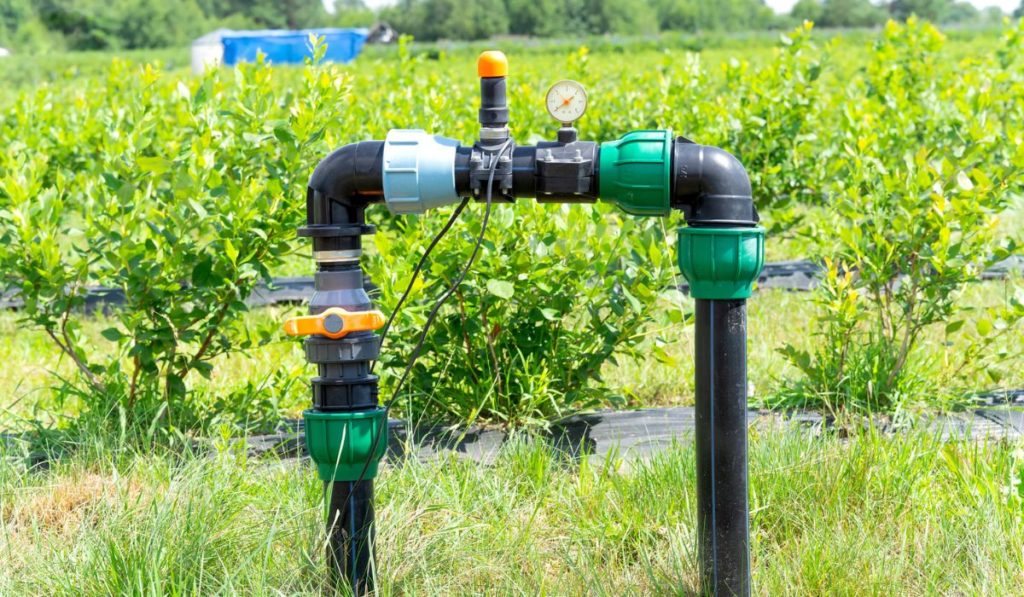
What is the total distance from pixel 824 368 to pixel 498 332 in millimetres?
1074

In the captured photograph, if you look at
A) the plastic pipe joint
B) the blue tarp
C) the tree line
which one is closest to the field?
the plastic pipe joint

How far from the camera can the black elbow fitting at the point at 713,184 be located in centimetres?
188

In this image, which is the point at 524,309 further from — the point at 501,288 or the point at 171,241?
the point at 171,241

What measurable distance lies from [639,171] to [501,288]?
41.3 inches

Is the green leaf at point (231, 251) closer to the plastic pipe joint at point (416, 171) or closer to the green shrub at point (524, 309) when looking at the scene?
the green shrub at point (524, 309)

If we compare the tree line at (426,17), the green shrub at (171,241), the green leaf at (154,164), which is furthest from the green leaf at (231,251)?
the tree line at (426,17)

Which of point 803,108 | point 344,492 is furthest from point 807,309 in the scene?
point 344,492

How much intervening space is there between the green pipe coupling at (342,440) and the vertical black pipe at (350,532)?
0.10ft

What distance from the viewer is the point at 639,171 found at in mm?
1898

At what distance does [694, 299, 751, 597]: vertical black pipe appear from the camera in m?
1.91

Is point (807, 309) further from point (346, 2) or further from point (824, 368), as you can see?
point (346, 2)

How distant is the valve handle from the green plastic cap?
55cm

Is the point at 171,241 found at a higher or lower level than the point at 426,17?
lower

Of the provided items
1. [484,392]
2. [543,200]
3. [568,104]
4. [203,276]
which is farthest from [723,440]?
[203,276]
